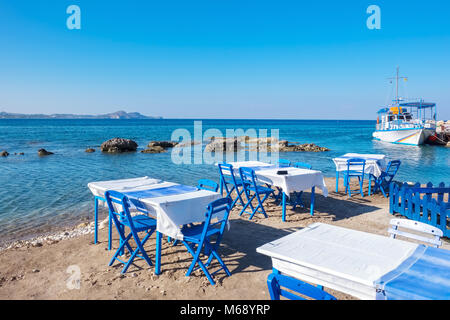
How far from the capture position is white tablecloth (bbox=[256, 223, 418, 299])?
2486 millimetres

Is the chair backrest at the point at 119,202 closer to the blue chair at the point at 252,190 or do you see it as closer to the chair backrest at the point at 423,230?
the blue chair at the point at 252,190

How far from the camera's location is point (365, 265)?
2639mm

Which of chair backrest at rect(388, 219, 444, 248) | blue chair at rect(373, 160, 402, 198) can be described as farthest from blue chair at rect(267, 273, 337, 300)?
blue chair at rect(373, 160, 402, 198)

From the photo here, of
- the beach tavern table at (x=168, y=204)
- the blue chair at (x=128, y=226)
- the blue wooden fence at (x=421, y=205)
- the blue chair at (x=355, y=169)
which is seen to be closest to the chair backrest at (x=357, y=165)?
the blue chair at (x=355, y=169)

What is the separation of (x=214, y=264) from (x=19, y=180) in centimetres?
1292

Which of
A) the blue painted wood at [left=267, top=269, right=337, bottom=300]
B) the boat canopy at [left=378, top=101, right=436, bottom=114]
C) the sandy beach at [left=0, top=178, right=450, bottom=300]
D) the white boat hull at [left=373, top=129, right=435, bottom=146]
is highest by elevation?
the boat canopy at [left=378, top=101, right=436, bottom=114]

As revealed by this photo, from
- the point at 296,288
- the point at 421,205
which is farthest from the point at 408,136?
the point at 296,288

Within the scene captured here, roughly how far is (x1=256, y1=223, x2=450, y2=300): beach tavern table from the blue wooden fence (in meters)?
3.83

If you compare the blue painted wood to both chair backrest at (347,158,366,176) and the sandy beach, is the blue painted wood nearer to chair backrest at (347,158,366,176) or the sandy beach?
the sandy beach

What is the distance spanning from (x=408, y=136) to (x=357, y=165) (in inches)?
1230

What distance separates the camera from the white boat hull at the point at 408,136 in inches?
1383

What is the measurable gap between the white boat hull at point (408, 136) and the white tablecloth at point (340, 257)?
37.4m

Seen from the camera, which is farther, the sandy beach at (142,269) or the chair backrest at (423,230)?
the sandy beach at (142,269)
